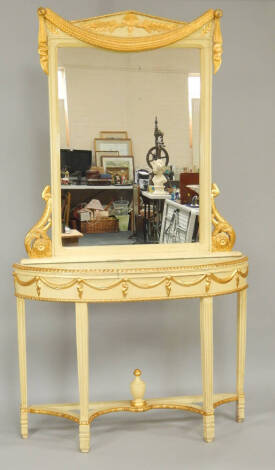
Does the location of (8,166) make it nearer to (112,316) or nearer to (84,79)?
(84,79)

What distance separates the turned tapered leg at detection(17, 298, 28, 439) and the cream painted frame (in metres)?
0.37

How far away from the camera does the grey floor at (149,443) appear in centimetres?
353

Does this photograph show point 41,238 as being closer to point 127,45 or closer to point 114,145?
point 114,145

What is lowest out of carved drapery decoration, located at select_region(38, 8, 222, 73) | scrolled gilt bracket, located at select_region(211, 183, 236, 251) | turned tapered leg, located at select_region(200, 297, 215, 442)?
turned tapered leg, located at select_region(200, 297, 215, 442)

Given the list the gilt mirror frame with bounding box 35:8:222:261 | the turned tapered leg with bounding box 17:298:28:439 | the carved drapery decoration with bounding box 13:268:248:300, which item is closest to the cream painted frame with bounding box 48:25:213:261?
the gilt mirror frame with bounding box 35:8:222:261

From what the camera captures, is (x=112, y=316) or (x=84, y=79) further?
(x=112, y=316)

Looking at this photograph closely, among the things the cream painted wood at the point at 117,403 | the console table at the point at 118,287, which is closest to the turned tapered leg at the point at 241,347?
the cream painted wood at the point at 117,403

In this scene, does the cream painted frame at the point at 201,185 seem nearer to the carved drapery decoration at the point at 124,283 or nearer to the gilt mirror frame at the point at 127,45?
the gilt mirror frame at the point at 127,45

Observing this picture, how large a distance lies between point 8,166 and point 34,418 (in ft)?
5.04

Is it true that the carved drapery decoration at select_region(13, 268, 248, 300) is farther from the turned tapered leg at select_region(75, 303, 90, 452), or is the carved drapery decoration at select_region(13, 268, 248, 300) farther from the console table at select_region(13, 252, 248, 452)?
the turned tapered leg at select_region(75, 303, 90, 452)

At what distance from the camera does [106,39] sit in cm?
361

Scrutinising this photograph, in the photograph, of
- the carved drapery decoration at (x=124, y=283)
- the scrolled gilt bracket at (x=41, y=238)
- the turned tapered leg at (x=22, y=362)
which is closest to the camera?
the carved drapery decoration at (x=124, y=283)

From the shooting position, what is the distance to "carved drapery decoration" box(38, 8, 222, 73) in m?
3.58

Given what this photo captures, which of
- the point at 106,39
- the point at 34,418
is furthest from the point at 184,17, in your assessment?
the point at 34,418
